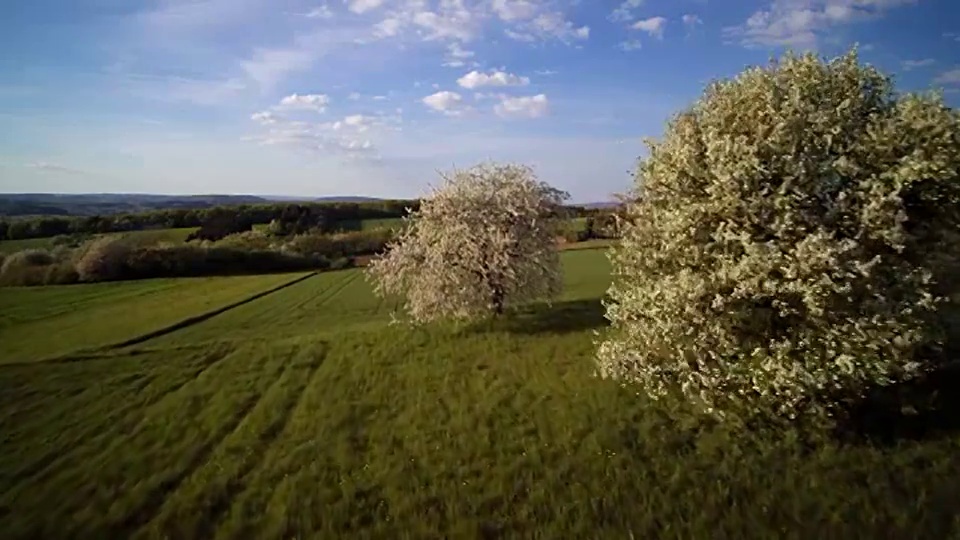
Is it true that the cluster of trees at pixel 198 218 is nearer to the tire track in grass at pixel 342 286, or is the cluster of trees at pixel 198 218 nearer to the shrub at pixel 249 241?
the shrub at pixel 249 241

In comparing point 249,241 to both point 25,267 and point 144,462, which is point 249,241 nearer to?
point 25,267

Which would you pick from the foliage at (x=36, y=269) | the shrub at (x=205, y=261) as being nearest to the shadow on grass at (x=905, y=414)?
the foliage at (x=36, y=269)

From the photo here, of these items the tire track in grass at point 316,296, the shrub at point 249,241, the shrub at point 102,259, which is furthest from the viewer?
the shrub at point 249,241

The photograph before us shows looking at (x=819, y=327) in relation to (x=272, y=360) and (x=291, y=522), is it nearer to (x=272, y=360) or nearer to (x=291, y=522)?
(x=291, y=522)

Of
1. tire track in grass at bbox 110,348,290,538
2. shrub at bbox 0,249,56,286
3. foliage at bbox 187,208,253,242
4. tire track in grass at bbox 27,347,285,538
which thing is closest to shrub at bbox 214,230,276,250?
foliage at bbox 187,208,253,242

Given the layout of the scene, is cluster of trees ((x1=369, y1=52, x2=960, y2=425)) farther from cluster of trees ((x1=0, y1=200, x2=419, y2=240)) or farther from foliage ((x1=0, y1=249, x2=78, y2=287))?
cluster of trees ((x1=0, y1=200, x2=419, y2=240))

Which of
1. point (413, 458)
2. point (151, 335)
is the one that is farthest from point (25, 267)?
point (413, 458)
